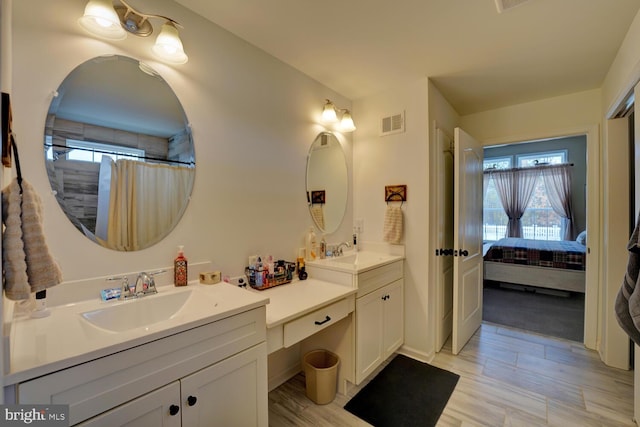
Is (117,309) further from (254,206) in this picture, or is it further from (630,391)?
(630,391)

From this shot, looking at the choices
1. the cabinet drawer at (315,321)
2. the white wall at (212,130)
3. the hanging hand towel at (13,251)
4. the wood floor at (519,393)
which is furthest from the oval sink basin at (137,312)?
the wood floor at (519,393)

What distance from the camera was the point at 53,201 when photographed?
119cm

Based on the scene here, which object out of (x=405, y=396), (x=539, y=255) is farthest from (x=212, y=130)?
(x=539, y=255)

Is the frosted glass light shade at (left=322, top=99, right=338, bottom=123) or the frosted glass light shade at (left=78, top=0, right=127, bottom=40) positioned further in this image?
the frosted glass light shade at (left=322, top=99, right=338, bottom=123)

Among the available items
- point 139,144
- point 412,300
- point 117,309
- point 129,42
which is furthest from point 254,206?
point 412,300

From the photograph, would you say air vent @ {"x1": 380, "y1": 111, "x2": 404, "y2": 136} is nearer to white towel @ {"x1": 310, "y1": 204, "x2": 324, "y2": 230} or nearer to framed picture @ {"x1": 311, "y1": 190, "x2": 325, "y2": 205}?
framed picture @ {"x1": 311, "y1": 190, "x2": 325, "y2": 205}

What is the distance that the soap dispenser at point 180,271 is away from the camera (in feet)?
4.91

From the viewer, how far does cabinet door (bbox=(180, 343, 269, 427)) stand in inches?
42.9

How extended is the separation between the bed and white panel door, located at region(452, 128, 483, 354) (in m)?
1.80

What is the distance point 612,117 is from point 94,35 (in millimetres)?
3682

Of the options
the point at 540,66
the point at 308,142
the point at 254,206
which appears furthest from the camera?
the point at 308,142

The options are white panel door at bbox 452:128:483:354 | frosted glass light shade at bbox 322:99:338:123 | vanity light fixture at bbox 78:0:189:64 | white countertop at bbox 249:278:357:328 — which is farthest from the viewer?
white panel door at bbox 452:128:483:354

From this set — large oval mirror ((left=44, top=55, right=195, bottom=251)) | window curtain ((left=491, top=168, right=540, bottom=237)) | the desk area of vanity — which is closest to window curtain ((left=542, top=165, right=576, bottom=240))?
window curtain ((left=491, top=168, right=540, bottom=237))

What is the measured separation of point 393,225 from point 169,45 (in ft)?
6.93
